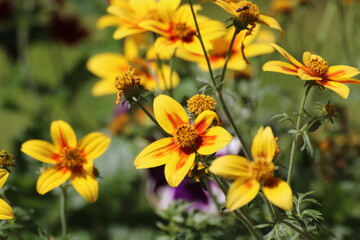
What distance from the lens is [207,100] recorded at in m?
0.56

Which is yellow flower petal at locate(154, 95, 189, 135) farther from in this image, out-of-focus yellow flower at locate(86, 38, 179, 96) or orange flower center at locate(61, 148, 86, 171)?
out-of-focus yellow flower at locate(86, 38, 179, 96)

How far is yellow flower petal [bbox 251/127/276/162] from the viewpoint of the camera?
1.67 ft

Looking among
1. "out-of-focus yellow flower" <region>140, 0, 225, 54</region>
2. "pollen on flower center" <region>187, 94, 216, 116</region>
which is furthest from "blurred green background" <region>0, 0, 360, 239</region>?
"pollen on flower center" <region>187, 94, 216, 116</region>

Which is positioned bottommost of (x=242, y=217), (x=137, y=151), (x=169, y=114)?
(x=137, y=151)

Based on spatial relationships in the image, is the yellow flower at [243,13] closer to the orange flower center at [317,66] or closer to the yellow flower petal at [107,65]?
the orange flower center at [317,66]

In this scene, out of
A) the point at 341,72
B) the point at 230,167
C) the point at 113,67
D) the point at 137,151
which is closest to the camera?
the point at 230,167

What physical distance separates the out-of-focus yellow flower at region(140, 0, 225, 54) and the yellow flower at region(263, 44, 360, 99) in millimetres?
130

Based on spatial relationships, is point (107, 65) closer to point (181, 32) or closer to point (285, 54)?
point (181, 32)

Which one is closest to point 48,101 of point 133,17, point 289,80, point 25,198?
point 25,198

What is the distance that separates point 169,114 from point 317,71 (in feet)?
0.50

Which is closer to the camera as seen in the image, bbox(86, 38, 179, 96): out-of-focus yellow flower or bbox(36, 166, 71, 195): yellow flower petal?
bbox(36, 166, 71, 195): yellow flower petal

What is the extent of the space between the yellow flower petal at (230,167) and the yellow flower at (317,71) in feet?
0.35

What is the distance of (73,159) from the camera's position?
25.3 inches

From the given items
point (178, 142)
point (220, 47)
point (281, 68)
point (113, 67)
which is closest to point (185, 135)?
point (178, 142)
